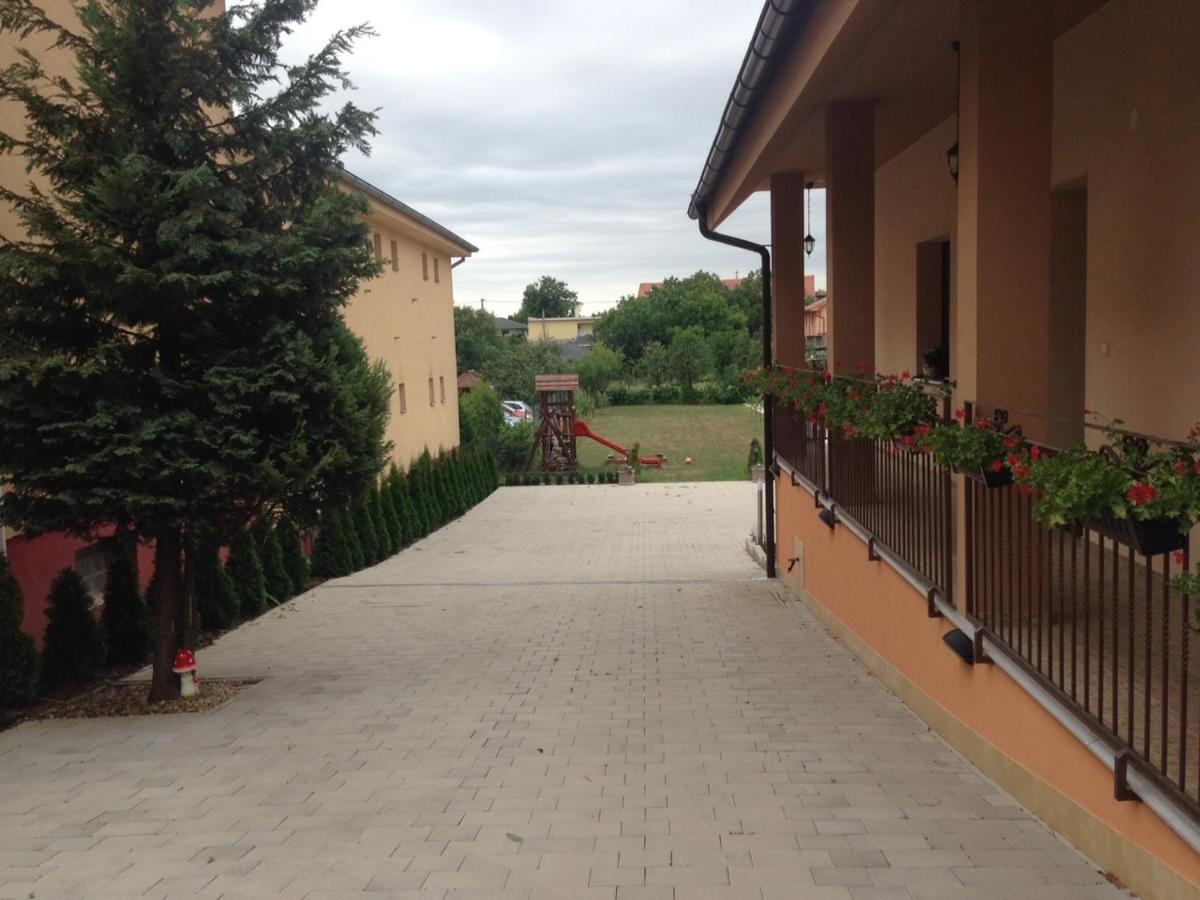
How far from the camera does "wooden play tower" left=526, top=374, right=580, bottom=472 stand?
3738 cm

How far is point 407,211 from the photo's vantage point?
72.0 ft

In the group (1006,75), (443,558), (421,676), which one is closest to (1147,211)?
(1006,75)

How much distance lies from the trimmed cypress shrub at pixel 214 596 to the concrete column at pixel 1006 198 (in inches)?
345

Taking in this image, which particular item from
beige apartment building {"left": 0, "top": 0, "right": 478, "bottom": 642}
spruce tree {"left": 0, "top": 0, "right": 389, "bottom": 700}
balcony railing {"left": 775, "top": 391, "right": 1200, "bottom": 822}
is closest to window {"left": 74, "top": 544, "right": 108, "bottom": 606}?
beige apartment building {"left": 0, "top": 0, "right": 478, "bottom": 642}

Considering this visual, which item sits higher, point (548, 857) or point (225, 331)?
point (225, 331)

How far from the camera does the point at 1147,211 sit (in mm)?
6402

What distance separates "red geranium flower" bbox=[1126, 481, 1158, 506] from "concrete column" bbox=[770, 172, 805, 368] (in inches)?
371

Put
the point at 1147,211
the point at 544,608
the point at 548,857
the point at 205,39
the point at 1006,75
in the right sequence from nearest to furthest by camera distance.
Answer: the point at 548,857 < the point at 1006,75 < the point at 1147,211 < the point at 205,39 < the point at 544,608

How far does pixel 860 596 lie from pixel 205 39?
646cm

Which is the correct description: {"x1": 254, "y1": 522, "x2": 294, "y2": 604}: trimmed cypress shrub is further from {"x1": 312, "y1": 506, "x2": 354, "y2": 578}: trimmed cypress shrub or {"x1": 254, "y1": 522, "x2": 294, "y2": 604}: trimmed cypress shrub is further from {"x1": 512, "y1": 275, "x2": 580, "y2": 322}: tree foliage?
{"x1": 512, "y1": 275, "x2": 580, "y2": 322}: tree foliage

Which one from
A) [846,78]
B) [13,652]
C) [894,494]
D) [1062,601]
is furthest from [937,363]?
[13,652]

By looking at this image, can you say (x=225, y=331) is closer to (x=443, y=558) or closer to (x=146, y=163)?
(x=146, y=163)

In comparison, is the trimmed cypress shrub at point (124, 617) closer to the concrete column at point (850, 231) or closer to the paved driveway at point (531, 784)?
the paved driveway at point (531, 784)

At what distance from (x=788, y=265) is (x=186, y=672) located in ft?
27.1
